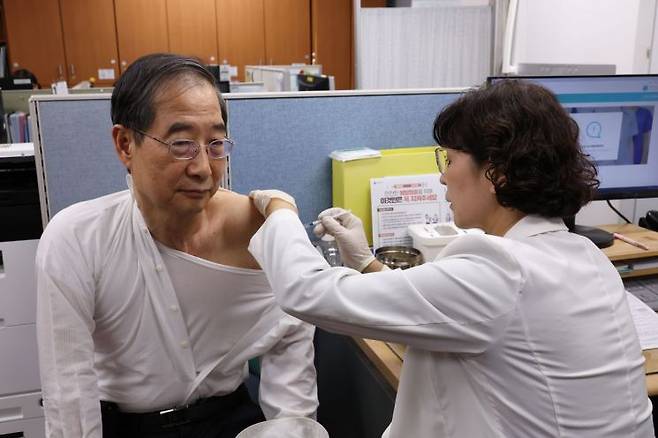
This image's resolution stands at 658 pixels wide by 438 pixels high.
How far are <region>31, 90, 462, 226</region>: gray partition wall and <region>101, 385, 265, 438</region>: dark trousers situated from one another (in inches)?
27.6

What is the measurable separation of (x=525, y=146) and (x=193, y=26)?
18.5 ft

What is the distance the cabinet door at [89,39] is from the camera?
554 centimetres

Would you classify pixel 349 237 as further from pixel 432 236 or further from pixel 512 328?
pixel 512 328

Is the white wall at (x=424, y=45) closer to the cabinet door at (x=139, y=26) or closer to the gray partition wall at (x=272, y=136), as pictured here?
the gray partition wall at (x=272, y=136)

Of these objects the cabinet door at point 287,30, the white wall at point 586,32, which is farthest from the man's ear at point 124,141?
the cabinet door at point 287,30

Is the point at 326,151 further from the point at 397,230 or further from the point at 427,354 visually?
the point at 427,354

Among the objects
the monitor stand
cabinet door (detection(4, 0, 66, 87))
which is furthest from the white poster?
cabinet door (detection(4, 0, 66, 87))

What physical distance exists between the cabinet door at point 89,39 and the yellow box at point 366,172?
4.78 m

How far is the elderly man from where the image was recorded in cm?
102

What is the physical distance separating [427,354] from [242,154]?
101 cm

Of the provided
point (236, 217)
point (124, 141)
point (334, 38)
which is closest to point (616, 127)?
point (236, 217)

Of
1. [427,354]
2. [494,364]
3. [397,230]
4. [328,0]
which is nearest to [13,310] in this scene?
[397,230]

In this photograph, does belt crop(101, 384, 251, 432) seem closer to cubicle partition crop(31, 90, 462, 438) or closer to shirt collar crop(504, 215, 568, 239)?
cubicle partition crop(31, 90, 462, 438)

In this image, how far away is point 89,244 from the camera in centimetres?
108
